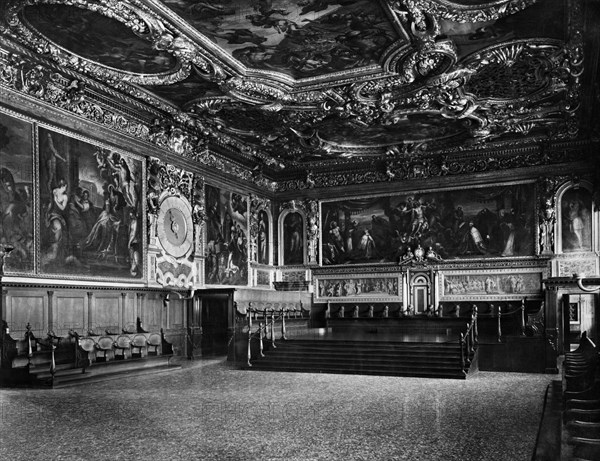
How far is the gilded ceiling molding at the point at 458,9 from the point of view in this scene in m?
11.2

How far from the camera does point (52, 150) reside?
14.1m

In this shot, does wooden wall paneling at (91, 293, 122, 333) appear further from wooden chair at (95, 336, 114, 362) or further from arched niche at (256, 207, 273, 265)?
arched niche at (256, 207, 273, 265)

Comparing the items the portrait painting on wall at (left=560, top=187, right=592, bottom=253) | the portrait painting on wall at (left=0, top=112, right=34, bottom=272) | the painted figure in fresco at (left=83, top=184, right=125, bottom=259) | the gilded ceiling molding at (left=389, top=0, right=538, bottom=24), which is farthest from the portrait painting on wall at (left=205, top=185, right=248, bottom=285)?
the portrait painting on wall at (left=560, top=187, right=592, bottom=253)

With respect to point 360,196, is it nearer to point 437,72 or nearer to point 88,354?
point 437,72

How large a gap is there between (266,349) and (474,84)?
30.8ft

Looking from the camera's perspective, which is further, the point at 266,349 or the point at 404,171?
the point at 404,171

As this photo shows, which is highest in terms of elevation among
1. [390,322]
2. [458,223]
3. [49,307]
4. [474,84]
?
[474,84]

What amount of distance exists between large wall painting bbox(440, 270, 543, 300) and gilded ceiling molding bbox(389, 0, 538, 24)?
11998 mm

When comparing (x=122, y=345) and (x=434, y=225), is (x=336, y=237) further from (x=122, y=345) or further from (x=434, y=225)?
(x=122, y=345)

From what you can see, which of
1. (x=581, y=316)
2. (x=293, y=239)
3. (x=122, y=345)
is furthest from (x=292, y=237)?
(x=581, y=316)

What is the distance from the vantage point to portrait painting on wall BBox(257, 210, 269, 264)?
24027 millimetres

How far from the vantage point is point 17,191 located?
511 inches

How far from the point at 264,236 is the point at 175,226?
6.49m

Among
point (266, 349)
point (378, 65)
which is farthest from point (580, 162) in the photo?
point (266, 349)
